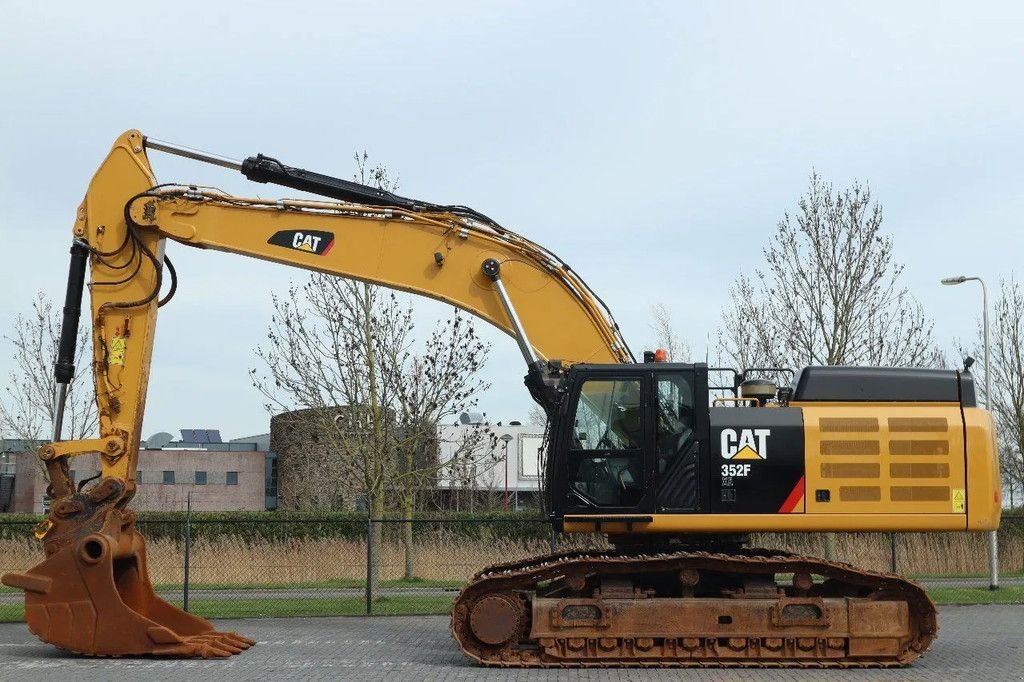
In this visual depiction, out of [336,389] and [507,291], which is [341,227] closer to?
[507,291]

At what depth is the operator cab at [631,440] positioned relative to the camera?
11.9 meters

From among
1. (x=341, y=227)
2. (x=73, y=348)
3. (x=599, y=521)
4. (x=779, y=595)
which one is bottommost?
(x=779, y=595)

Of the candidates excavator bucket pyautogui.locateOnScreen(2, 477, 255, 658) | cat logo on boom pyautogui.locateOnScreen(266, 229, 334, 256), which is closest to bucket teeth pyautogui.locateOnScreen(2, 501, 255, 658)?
excavator bucket pyautogui.locateOnScreen(2, 477, 255, 658)

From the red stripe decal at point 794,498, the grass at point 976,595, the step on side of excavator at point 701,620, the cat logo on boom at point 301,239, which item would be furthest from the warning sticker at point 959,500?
the grass at point 976,595

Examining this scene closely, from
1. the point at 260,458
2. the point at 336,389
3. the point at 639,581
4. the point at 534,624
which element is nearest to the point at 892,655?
the point at 639,581

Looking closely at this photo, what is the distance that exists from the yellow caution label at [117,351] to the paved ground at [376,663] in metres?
3.12

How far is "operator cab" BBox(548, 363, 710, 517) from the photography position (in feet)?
38.9

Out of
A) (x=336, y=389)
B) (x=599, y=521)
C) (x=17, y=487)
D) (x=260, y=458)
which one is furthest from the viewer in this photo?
(x=260, y=458)

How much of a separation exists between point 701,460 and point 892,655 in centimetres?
273

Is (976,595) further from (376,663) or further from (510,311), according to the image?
(376,663)

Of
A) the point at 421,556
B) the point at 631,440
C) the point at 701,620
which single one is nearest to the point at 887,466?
the point at 701,620

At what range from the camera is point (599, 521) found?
1182 centimetres

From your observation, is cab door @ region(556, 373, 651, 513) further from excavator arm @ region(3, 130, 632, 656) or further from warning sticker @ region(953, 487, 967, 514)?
warning sticker @ region(953, 487, 967, 514)

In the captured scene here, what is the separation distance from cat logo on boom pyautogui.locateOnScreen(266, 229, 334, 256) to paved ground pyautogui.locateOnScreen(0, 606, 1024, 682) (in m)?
4.49
